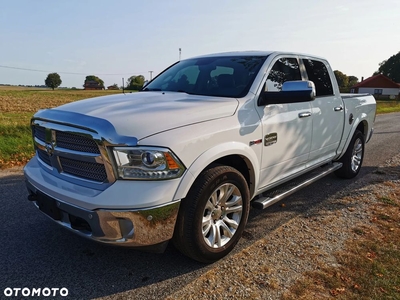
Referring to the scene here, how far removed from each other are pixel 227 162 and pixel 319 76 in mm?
2303

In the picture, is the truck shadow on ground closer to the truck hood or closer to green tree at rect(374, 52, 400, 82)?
the truck hood

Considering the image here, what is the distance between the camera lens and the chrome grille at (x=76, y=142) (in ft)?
7.97

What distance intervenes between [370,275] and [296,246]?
70cm

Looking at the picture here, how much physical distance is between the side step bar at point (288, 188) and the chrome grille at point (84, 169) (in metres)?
1.63

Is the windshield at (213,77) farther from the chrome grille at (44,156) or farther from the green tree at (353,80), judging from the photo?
the green tree at (353,80)

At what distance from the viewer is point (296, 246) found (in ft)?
10.5

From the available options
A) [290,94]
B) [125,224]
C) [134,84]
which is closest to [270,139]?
[290,94]

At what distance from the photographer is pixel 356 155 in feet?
18.4

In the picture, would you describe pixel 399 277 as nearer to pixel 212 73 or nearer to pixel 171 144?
pixel 171 144

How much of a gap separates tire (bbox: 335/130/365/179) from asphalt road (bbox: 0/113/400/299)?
1765 millimetres

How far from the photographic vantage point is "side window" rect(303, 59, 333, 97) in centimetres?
430

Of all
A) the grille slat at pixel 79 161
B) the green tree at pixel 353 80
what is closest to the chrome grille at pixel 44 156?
the grille slat at pixel 79 161

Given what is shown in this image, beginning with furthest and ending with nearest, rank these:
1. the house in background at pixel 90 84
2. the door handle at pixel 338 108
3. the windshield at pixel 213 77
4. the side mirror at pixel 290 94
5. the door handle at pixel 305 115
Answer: the house in background at pixel 90 84 < the door handle at pixel 338 108 < the door handle at pixel 305 115 < the windshield at pixel 213 77 < the side mirror at pixel 290 94

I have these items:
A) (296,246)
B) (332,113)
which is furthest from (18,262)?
(332,113)
